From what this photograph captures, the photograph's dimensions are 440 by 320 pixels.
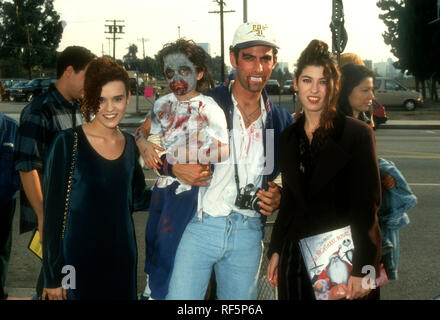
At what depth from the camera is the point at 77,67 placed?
134 inches

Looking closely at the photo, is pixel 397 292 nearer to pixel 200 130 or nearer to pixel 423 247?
pixel 423 247

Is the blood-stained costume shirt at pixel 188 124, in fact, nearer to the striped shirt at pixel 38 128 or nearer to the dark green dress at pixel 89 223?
the dark green dress at pixel 89 223

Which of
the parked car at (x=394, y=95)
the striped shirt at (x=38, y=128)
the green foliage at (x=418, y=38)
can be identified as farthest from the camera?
the green foliage at (x=418, y=38)

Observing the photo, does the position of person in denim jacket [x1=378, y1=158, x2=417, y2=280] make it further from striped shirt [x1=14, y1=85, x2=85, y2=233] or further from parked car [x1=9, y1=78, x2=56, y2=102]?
parked car [x1=9, y1=78, x2=56, y2=102]

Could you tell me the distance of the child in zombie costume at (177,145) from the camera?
103 inches

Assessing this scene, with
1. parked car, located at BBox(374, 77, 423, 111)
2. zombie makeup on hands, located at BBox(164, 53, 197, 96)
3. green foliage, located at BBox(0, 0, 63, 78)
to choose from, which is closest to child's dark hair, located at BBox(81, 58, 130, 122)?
zombie makeup on hands, located at BBox(164, 53, 197, 96)

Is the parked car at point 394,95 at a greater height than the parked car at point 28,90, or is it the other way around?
the parked car at point 28,90

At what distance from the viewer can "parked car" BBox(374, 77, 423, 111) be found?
3014 centimetres

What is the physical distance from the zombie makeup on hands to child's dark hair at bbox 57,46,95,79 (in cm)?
84

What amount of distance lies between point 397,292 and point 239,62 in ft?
9.62

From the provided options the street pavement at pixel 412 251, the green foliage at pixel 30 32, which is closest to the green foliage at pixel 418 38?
the street pavement at pixel 412 251

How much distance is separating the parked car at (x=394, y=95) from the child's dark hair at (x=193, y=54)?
28610mm

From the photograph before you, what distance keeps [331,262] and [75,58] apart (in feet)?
6.54
